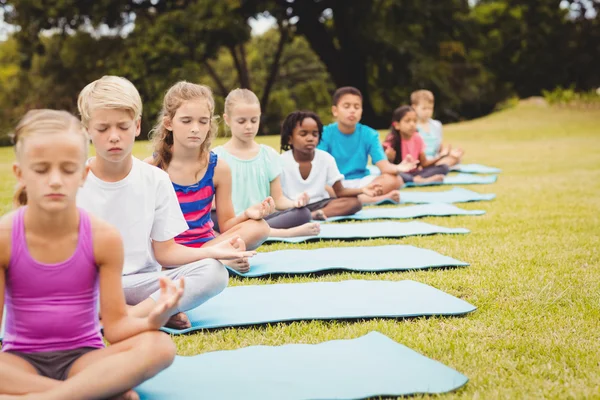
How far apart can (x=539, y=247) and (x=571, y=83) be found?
956 inches

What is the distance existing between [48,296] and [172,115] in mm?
1931

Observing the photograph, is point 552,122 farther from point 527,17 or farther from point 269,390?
point 269,390

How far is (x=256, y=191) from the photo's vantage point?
5.21 metres

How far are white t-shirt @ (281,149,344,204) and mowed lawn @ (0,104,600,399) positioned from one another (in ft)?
3.21

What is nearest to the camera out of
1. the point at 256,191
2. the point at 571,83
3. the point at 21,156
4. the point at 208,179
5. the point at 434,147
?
the point at 21,156

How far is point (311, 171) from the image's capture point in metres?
6.14

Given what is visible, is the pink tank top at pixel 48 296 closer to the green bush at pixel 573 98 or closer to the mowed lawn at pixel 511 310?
the mowed lawn at pixel 511 310

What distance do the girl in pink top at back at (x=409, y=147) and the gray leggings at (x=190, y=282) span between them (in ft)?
17.9

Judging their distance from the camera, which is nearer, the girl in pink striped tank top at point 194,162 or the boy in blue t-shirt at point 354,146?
the girl in pink striped tank top at point 194,162

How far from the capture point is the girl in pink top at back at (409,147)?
8516 mm

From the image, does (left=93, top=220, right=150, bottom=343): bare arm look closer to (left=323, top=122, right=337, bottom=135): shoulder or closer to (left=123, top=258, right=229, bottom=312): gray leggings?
(left=123, top=258, right=229, bottom=312): gray leggings

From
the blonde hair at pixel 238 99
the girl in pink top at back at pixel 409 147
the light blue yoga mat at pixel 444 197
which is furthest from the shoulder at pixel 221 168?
the girl in pink top at back at pixel 409 147

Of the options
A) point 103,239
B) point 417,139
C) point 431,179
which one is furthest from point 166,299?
point 431,179

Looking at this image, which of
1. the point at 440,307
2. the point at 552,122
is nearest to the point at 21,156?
the point at 440,307
